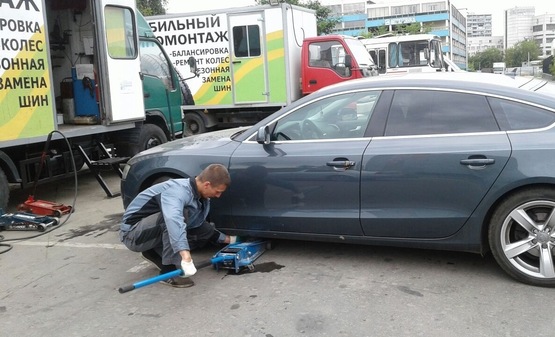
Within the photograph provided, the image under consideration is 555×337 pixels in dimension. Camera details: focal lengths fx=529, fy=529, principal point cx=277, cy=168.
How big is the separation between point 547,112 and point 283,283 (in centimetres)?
233

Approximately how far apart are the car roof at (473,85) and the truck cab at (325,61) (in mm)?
7474

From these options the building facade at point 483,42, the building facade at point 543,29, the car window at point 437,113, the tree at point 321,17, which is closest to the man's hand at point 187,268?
the car window at point 437,113

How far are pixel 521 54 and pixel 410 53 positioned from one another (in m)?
111

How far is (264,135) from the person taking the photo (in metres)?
4.50

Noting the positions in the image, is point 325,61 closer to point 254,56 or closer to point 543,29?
point 254,56

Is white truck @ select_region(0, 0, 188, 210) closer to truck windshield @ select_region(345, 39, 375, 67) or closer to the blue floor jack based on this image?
the blue floor jack

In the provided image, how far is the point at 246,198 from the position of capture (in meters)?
4.57

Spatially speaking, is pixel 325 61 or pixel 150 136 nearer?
pixel 150 136

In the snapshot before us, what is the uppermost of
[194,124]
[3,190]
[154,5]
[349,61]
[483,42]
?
[483,42]

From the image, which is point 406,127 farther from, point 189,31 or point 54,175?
point 189,31

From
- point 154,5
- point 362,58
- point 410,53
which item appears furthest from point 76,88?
point 154,5

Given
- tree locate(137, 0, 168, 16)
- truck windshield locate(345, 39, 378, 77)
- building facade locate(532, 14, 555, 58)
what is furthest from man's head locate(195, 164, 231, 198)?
building facade locate(532, 14, 555, 58)

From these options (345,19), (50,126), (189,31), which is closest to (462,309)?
(50,126)

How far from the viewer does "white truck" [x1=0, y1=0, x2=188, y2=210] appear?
6188 millimetres
